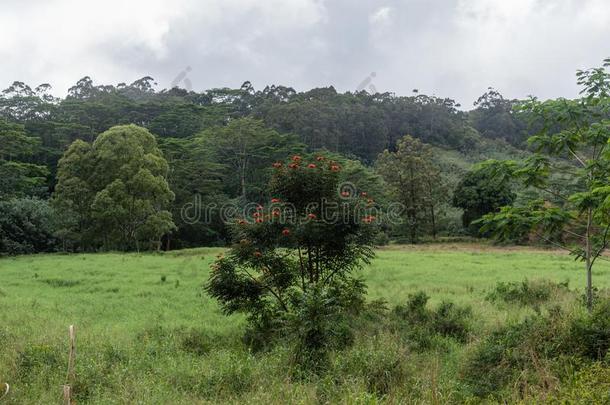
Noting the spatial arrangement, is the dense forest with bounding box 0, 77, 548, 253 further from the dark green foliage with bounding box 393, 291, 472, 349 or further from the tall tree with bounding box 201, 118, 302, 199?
the dark green foliage with bounding box 393, 291, 472, 349

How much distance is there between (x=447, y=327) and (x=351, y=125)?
52311 millimetres

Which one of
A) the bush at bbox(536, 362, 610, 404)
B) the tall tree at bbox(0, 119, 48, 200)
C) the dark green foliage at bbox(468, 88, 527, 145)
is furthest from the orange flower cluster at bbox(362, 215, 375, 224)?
the dark green foliage at bbox(468, 88, 527, 145)

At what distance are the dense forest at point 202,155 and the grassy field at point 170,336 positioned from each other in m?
3.62

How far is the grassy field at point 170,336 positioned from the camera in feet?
20.5

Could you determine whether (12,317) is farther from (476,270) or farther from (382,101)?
(382,101)

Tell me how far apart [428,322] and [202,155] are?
34.0 metres


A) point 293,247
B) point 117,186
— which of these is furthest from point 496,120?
point 293,247

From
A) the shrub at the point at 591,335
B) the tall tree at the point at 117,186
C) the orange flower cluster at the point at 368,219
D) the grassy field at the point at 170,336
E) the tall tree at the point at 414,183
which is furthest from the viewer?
the tall tree at the point at 414,183

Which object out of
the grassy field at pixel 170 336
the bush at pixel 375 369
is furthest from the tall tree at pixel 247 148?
the bush at pixel 375 369

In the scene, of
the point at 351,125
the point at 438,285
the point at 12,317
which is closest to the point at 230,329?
the point at 12,317

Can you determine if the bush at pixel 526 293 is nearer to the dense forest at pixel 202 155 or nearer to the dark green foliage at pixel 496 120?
A: the dense forest at pixel 202 155

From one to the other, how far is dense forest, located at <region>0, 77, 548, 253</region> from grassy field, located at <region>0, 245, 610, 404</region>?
362 cm

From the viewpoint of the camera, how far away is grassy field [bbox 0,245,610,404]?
20.5ft

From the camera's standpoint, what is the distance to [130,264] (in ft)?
72.0
